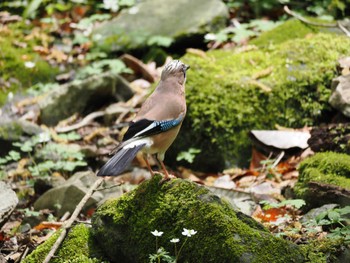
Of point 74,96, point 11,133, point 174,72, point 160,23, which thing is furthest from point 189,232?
point 160,23

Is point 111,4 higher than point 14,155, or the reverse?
point 111,4

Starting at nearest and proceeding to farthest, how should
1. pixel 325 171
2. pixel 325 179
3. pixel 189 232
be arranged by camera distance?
pixel 189 232 < pixel 325 179 < pixel 325 171

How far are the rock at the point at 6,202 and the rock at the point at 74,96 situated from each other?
3282 mm

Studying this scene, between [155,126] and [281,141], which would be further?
[281,141]

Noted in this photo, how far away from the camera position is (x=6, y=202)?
4641 millimetres

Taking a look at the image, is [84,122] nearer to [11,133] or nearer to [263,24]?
[11,133]

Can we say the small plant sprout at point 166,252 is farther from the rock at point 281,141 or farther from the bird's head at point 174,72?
the rock at point 281,141

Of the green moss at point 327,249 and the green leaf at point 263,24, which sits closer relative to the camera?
the green moss at point 327,249

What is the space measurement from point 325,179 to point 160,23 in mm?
5365

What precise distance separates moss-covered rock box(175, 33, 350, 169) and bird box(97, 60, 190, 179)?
7.47ft

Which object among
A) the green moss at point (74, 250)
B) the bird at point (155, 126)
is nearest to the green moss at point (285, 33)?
the bird at point (155, 126)

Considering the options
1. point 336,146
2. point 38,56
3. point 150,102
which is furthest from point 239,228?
point 38,56

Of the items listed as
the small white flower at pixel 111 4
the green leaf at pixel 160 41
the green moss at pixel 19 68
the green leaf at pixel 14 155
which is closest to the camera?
the green leaf at pixel 14 155

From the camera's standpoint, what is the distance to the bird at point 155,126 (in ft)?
12.3
